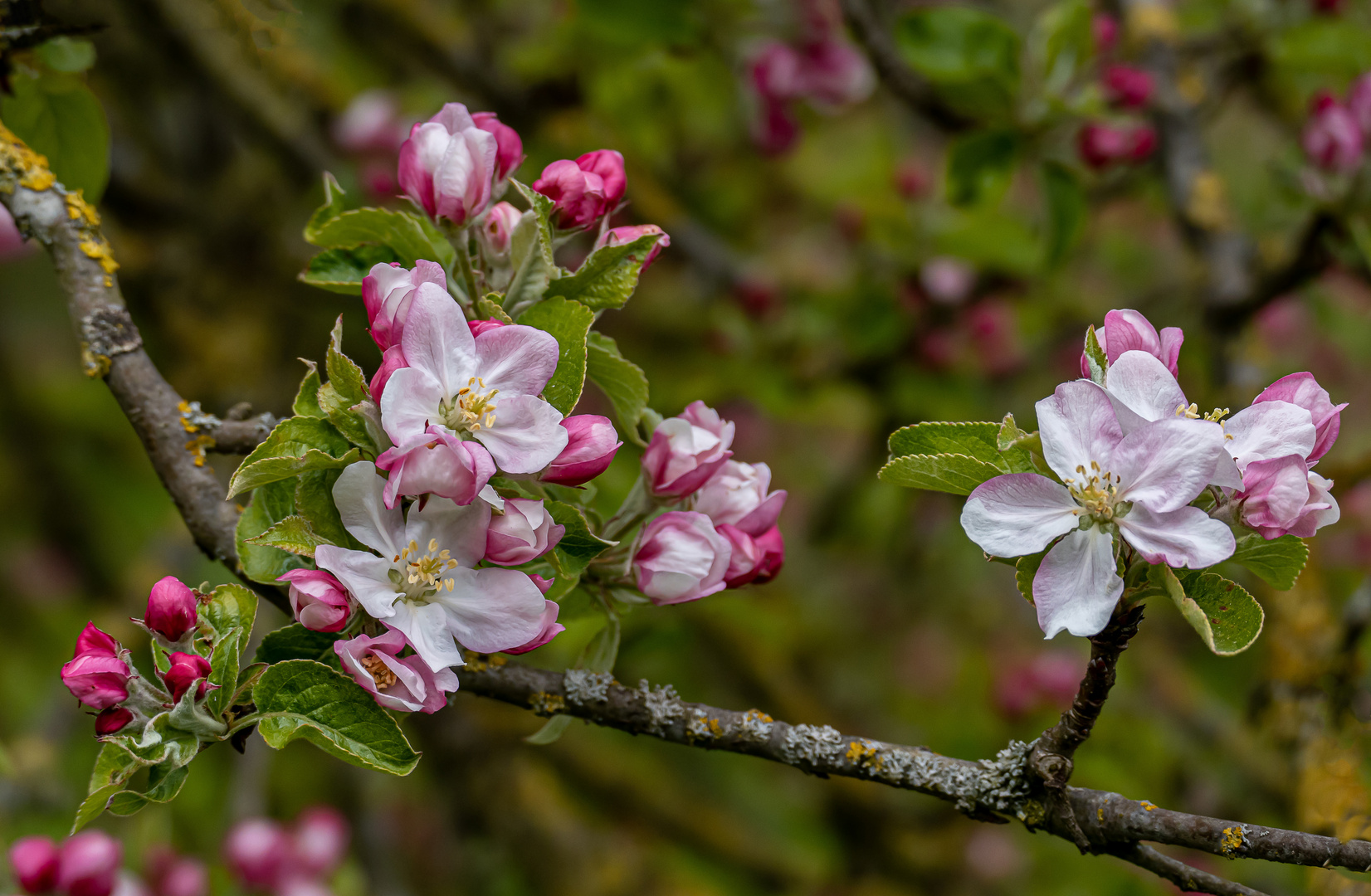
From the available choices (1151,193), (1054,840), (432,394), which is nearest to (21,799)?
(432,394)

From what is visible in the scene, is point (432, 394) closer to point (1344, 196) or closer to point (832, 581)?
point (1344, 196)

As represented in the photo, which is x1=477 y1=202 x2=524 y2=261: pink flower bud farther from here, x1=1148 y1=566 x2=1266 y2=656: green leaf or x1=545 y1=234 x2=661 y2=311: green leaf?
x1=1148 y1=566 x2=1266 y2=656: green leaf

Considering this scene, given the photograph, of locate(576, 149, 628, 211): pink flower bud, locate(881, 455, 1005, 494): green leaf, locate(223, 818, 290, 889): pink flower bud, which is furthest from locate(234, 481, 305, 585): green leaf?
locate(223, 818, 290, 889): pink flower bud

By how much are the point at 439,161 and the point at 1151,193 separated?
7.61ft

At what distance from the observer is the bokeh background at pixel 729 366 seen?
2135mm

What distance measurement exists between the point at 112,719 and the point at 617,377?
1.59ft

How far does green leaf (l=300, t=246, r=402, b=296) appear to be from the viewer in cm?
92

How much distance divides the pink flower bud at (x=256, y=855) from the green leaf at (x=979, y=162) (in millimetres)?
1744

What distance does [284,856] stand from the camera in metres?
1.92

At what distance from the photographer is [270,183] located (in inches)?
106

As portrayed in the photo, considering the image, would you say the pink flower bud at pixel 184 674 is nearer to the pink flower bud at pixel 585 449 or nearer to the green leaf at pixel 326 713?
the green leaf at pixel 326 713

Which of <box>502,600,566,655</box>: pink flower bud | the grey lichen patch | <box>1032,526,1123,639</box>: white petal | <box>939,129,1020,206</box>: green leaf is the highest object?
<box>939,129,1020,206</box>: green leaf

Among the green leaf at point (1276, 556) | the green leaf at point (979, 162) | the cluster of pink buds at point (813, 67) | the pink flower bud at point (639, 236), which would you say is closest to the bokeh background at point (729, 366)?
the cluster of pink buds at point (813, 67)

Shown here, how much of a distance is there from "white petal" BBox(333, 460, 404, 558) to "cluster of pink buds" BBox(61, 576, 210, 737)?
0.14 m
